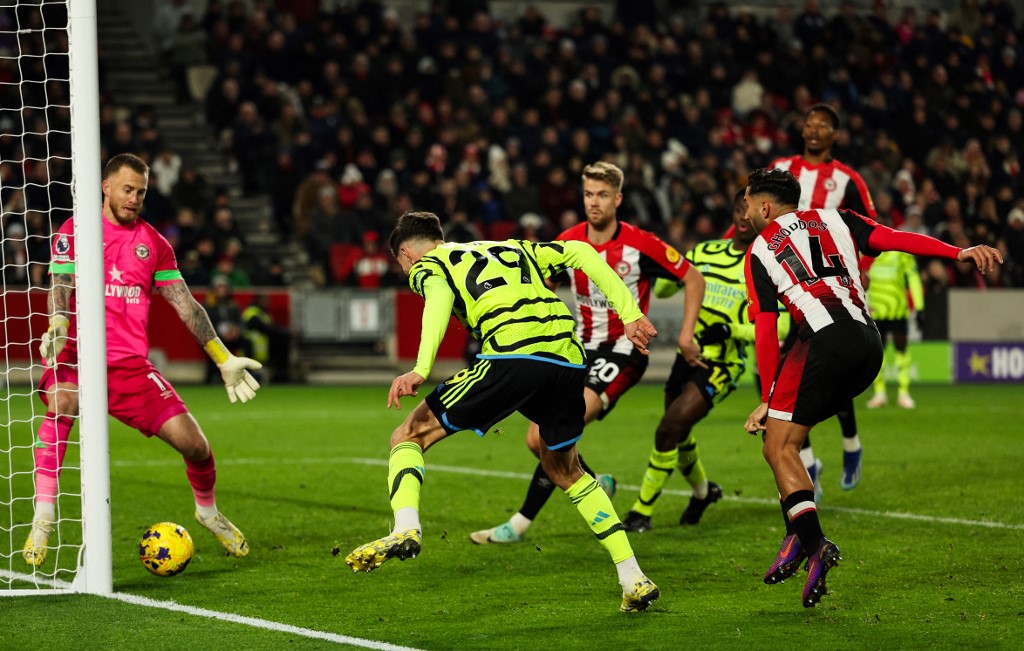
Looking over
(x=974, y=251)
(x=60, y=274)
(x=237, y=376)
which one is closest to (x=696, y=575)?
(x=974, y=251)

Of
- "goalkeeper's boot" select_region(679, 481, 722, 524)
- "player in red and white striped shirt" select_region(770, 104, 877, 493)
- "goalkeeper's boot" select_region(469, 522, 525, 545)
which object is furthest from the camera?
"player in red and white striped shirt" select_region(770, 104, 877, 493)

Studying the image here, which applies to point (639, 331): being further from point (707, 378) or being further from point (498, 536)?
point (707, 378)

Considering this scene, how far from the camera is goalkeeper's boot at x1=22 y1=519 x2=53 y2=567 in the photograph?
7285mm

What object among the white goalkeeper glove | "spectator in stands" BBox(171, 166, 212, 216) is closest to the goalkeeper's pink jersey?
the white goalkeeper glove

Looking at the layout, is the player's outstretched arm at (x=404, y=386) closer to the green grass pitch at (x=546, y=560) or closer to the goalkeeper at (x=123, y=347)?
the green grass pitch at (x=546, y=560)

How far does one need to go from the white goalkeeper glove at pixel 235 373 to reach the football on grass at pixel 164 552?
2.76 feet

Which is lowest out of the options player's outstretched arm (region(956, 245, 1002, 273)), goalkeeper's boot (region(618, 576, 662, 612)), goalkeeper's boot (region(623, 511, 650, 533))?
goalkeeper's boot (region(623, 511, 650, 533))

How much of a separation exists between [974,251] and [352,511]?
488 centimetres

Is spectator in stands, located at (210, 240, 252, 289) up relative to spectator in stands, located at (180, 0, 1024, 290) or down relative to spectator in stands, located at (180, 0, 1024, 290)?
down

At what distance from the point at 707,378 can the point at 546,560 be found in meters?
1.76

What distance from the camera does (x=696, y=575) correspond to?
7277 millimetres

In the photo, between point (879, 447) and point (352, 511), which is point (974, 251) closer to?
point (352, 511)

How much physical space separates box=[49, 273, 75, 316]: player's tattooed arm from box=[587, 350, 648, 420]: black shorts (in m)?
2.99

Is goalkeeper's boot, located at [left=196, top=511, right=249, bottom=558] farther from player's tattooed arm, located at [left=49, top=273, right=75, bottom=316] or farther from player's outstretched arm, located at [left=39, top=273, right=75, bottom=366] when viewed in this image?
player's tattooed arm, located at [left=49, top=273, right=75, bottom=316]
